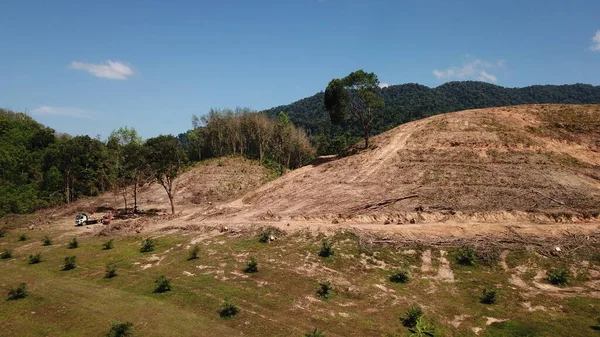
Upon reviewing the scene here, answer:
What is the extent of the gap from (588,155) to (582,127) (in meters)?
6.85

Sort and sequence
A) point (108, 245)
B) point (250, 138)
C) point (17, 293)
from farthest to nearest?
point (250, 138) < point (108, 245) < point (17, 293)

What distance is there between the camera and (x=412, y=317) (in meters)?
19.0

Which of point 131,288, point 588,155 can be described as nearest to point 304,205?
point 131,288

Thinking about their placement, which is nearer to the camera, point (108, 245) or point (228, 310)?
point (228, 310)

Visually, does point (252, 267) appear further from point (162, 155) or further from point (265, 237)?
point (162, 155)

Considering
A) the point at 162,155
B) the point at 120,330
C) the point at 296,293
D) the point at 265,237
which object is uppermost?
the point at 162,155

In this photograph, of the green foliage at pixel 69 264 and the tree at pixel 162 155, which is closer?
the green foliage at pixel 69 264

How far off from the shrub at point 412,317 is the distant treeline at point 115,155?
116 feet

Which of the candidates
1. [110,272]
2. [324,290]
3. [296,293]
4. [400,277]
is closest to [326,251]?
[324,290]

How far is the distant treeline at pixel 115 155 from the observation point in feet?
154

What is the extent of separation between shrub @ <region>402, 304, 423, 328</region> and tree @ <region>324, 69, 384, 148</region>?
33.2 metres

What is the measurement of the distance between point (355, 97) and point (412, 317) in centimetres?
3843

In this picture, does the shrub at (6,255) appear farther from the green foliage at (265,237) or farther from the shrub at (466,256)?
the shrub at (466,256)

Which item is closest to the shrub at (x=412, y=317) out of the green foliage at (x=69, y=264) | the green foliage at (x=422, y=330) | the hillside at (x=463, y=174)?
the green foliage at (x=422, y=330)
